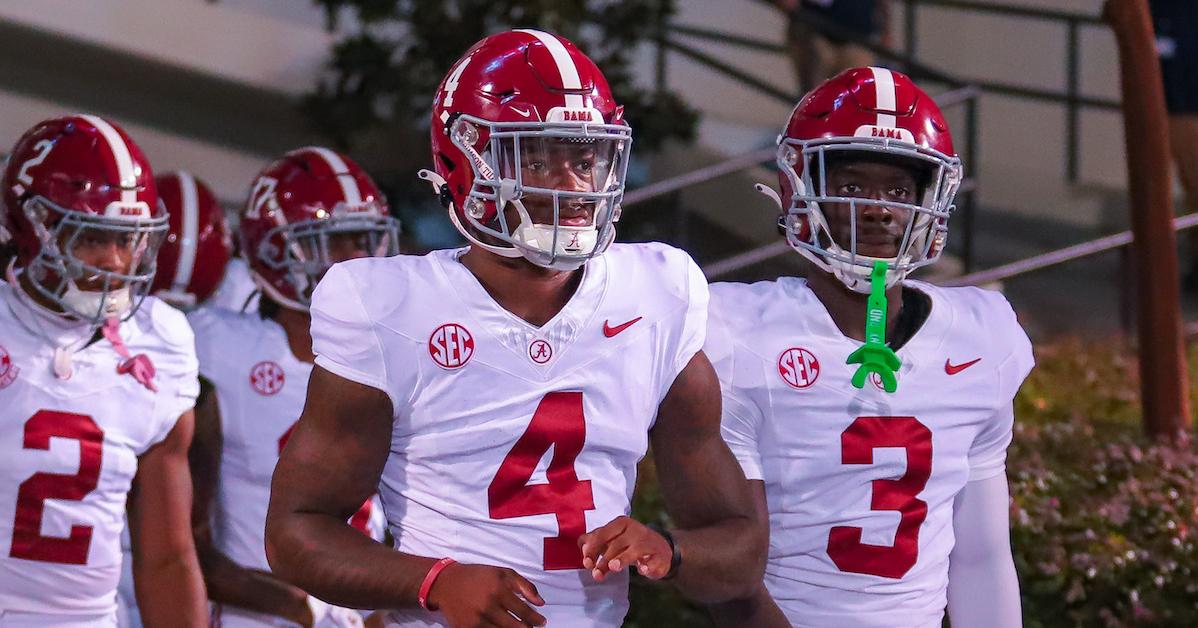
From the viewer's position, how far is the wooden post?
4566 millimetres

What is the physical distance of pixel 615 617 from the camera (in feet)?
7.73

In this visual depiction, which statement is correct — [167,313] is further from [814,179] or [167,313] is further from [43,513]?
[814,179]

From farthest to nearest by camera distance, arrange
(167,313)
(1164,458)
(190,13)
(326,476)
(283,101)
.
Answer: (283,101)
(190,13)
(1164,458)
(167,313)
(326,476)

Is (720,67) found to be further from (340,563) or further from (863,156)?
(340,563)

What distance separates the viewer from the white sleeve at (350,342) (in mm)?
2219

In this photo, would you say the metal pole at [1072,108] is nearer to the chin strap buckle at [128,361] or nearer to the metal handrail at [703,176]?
the metal handrail at [703,176]

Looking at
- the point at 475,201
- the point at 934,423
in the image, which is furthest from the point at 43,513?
the point at 934,423

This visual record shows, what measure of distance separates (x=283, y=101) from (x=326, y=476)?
542 centimetres

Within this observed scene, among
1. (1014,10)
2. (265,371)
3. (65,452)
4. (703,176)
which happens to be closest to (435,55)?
(703,176)

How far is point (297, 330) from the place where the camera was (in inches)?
143

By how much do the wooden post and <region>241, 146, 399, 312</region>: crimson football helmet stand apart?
2.20m

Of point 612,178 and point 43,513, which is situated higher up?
point 612,178

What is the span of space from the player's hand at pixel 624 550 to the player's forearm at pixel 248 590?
1433mm

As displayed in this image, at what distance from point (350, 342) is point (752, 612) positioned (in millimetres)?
797
